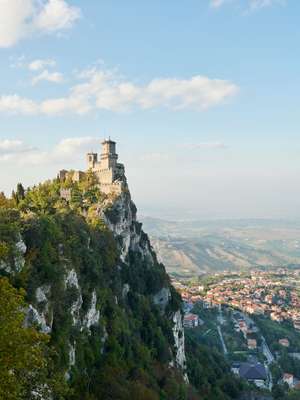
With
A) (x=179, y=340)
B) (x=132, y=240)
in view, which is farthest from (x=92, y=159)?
(x=179, y=340)

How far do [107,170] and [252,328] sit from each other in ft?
250

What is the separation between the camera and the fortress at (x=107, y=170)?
2458 inches

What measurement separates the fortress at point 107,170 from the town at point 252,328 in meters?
43.1

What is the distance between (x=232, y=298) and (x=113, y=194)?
109 metres

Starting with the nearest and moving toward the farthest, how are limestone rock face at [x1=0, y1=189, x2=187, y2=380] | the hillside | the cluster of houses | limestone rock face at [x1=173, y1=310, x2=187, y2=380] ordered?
1. the hillside
2. limestone rock face at [x1=0, y1=189, x2=187, y2=380]
3. limestone rock face at [x1=173, y1=310, x2=187, y2=380]
4. the cluster of houses

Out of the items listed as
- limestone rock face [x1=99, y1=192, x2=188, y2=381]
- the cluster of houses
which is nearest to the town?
the cluster of houses

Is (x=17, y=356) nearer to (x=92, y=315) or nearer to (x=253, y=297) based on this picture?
(x=92, y=315)

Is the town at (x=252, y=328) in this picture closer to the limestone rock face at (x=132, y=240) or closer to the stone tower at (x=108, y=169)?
the limestone rock face at (x=132, y=240)

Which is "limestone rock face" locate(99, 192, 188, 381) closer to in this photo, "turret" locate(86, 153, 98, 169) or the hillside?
the hillside

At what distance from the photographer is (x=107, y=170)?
211ft

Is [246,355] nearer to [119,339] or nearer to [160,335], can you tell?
[160,335]

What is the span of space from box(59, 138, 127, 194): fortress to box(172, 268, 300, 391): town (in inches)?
1695

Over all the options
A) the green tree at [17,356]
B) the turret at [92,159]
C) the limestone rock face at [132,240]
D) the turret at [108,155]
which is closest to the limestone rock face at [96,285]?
the limestone rock face at [132,240]

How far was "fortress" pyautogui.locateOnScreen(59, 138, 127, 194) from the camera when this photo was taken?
2458 inches
